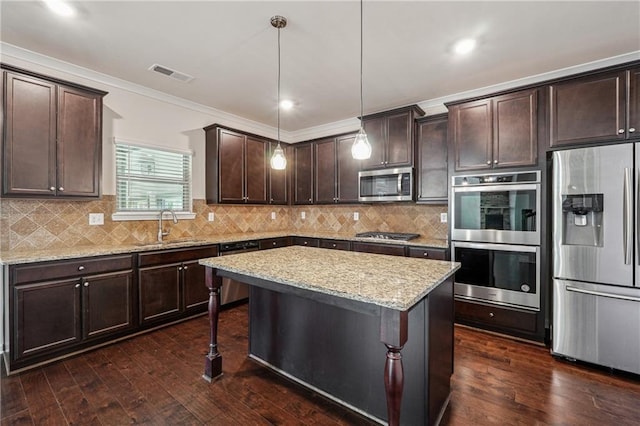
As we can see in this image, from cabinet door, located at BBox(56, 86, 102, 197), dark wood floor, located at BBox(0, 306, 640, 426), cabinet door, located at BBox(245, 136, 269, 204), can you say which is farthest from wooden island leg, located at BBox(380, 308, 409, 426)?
cabinet door, located at BBox(245, 136, 269, 204)

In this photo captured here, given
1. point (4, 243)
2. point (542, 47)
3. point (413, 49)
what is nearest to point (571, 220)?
point (542, 47)

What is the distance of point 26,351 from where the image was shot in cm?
230

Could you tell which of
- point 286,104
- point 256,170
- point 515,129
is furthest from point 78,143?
point 515,129

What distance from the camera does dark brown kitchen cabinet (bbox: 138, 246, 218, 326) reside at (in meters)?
2.99

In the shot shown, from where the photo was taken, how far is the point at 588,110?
2.57 m

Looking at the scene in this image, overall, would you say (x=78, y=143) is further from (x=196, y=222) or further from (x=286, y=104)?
(x=286, y=104)

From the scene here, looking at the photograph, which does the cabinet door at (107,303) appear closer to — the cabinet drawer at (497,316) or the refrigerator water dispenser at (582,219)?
the cabinet drawer at (497,316)

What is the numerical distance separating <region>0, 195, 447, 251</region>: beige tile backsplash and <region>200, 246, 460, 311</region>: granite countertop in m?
1.81

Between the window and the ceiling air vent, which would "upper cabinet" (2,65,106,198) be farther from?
the ceiling air vent

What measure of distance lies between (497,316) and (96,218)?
14.1ft

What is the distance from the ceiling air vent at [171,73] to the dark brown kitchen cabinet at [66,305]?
1889 millimetres

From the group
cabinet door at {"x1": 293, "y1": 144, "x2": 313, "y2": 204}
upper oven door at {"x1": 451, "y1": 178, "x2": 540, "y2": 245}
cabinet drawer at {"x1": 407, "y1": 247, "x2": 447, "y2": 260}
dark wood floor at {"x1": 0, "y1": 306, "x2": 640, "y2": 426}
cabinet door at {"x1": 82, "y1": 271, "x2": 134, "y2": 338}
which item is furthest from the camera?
cabinet door at {"x1": 293, "y1": 144, "x2": 313, "y2": 204}

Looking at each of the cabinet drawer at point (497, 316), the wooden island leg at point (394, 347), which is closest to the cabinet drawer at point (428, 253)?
the cabinet drawer at point (497, 316)

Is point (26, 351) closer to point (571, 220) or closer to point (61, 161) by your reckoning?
point (61, 161)
